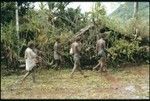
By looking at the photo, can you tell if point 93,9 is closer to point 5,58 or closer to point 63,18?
point 63,18

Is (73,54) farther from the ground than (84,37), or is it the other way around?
(84,37)

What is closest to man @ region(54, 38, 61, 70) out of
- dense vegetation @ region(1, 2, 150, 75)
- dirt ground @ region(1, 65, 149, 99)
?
dense vegetation @ region(1, 2, 150, 75)

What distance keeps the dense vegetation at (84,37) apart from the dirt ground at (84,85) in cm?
94

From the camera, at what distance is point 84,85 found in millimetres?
14328

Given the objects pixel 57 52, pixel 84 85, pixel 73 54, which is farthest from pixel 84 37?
pixel 84 85

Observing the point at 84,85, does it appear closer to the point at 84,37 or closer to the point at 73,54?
the point at 73,54

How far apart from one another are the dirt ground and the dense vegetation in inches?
36.8

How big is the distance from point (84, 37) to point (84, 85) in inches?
192

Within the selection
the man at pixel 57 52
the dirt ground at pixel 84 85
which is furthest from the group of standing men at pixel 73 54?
the dirt ground at pixel 84 85

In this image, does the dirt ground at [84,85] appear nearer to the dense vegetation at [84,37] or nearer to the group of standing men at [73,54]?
the group of standing men at [73,54]

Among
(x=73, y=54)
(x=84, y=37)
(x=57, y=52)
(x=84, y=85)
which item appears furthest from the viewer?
(x=84, y=37)

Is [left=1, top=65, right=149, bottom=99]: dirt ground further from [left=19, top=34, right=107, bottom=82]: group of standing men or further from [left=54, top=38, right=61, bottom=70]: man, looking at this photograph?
[left=54, top=38, right=61, bottom=70]: man

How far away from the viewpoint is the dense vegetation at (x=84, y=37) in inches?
721

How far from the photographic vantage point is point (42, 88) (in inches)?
552
